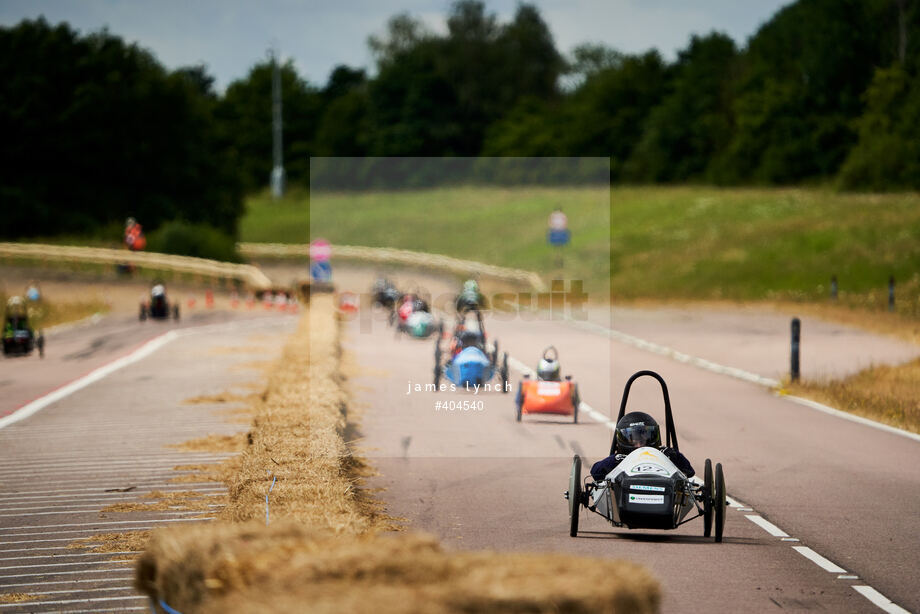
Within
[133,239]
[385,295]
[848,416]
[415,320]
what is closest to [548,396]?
[848,416]

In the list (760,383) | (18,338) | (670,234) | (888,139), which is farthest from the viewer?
(888,139)

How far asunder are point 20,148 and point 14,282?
22.8 meters

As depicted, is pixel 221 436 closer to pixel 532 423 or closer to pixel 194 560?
pixel 532 423

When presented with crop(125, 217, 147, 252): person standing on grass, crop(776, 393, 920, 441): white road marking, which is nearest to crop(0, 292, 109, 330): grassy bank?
crop(125, 217, 147, 252): person standing on grass

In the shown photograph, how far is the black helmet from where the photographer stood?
10.7 meters

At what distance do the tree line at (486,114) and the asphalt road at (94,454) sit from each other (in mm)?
44663

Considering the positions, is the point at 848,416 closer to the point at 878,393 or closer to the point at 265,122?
the point at 878,393

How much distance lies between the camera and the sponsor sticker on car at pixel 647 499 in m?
9.94

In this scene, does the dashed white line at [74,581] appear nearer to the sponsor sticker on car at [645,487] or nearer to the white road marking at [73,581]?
the white road marking at [73,581]

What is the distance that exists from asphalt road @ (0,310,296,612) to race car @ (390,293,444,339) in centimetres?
367

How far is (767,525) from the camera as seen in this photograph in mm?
11156

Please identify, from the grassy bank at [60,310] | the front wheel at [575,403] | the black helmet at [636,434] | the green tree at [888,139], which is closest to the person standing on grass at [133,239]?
the grassy bank at [60,310]

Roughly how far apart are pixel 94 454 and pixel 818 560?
9.14 metres

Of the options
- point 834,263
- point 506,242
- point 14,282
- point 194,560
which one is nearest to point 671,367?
point 194,560
